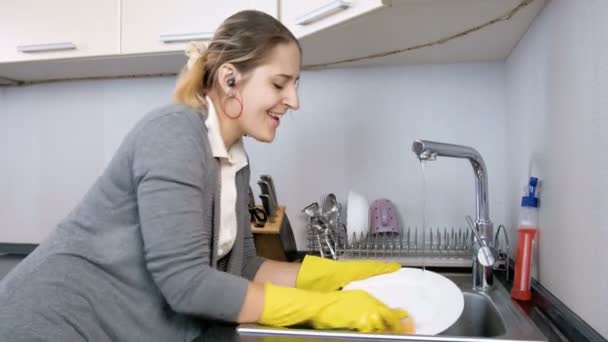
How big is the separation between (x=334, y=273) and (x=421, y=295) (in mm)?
198

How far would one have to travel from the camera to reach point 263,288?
0.76m

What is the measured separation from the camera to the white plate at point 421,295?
810 millimetres

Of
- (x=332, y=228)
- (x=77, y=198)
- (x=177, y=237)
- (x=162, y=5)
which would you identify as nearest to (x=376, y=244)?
(x=332, y=228)

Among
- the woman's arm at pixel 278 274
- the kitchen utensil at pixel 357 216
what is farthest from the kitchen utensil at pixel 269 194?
the woman's arm at pixel 278 274

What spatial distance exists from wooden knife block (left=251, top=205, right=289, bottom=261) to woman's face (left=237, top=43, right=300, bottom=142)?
0.47 metres

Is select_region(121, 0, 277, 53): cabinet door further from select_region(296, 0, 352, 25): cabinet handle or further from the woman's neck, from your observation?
the woman's neck

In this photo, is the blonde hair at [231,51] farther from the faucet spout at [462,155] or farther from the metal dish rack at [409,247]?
the metal dish rack at [409,247]

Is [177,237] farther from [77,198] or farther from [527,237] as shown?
[77,198]

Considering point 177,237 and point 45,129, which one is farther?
point 45,129

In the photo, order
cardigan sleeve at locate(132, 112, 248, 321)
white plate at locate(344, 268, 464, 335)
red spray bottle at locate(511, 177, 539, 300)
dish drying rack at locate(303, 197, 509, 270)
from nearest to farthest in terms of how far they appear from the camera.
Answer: cardigan sleeve at locate(132, 112, 248, 321)
white plate at locate(344, 268, 464, 335)
red spray bottle at locate(511, 177, 539, 300)
dish drying rack at locate(303, 197, 509, 270)

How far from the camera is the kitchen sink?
27.1 inches

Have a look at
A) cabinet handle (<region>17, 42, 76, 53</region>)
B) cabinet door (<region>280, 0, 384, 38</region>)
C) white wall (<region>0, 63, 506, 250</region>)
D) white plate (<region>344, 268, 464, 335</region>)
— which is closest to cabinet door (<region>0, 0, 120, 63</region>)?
cabinet handle (<region>17, 42, 76, 53</region>)

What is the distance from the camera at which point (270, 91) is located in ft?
2.83

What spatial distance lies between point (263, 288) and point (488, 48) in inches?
36.9
